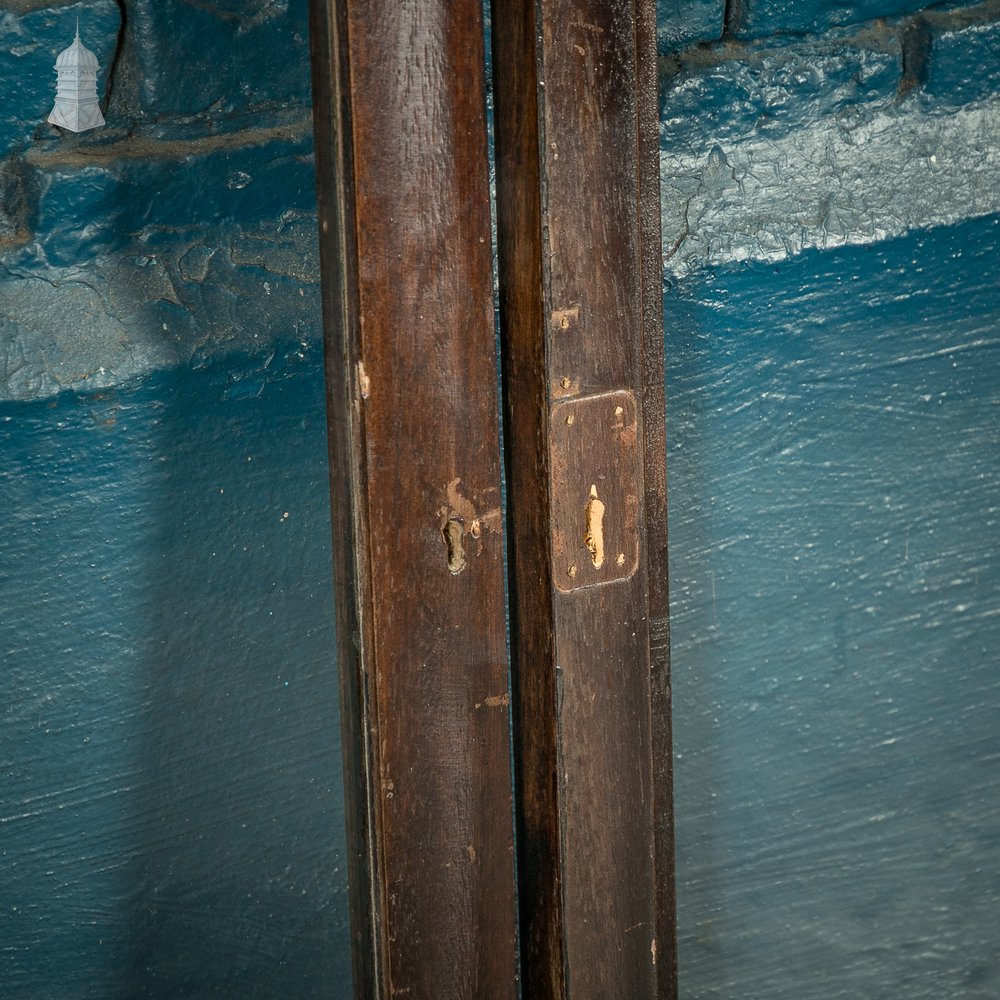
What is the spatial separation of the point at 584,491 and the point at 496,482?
0.21 feet

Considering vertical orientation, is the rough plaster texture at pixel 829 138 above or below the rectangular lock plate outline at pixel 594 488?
above

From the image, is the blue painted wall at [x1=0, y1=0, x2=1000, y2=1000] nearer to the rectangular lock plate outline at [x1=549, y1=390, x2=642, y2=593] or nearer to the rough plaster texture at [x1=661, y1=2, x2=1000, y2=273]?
the rough plaster texture at [x1=661, y1=2, x2=1000, y2=273]

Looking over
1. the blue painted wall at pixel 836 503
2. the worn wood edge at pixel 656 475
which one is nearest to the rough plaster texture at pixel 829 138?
the blue painted wall at pixel 836 503

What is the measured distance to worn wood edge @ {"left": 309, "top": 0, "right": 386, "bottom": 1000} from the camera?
2.75 ft

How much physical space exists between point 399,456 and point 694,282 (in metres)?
0.39

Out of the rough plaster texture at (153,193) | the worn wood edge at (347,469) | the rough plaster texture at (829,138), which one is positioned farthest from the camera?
the rough plaster texture at (829,138)

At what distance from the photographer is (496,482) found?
911 millimetres

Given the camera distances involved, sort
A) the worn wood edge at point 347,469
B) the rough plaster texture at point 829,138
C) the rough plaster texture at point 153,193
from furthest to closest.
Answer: the rough plaster texture at point 829,138
the rough plaster texture at point 153,193
the worn wood edge at point 347,469

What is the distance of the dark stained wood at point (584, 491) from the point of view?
2.89 feet

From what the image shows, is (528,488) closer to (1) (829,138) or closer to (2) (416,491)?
(2) (416,491)

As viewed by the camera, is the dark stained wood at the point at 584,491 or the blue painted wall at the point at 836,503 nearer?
the dark stained wood at the point at 584,491

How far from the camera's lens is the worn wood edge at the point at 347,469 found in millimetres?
838

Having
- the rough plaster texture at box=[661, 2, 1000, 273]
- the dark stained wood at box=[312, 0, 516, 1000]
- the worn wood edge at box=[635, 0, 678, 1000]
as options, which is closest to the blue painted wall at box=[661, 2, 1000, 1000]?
the rough plaster texture at box=[661, 2, 1000, 273]

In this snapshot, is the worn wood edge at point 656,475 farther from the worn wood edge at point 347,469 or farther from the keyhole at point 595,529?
the worn wood edge at point 347,469
